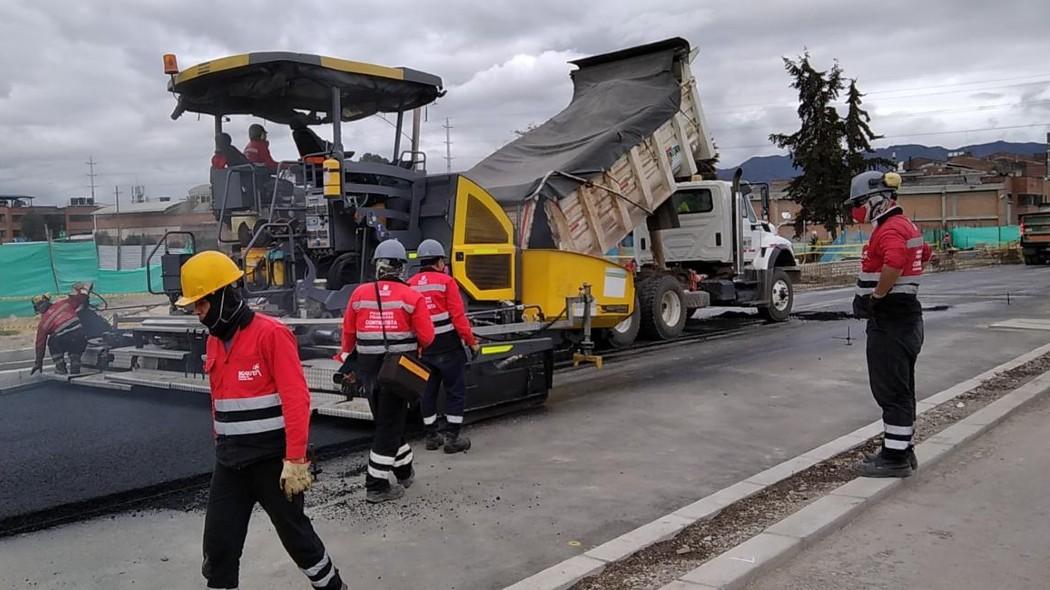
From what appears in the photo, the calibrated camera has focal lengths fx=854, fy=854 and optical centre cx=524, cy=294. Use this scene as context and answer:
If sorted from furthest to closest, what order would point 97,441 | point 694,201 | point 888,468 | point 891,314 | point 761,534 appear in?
point 694,201, point 97,441, point 891,314, point 888,468, point 761,534

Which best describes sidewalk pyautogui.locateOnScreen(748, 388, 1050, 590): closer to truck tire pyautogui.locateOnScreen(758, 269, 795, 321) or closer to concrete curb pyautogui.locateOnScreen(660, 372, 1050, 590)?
concrete curb pyautogui.locateOnScreen(660, 372, 1050, 590)

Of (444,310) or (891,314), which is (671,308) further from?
(891,314)

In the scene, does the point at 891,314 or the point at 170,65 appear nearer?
the point at 891,314

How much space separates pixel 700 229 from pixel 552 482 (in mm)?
9633

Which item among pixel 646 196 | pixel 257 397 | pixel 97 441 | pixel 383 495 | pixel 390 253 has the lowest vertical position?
pixel 383 495

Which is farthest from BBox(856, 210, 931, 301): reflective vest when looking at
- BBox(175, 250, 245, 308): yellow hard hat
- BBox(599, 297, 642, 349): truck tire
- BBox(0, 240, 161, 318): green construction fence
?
BBox(0, 240, 161, 318): green construction fence

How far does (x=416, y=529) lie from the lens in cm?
497

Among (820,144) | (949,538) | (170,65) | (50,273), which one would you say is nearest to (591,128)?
(170,65)

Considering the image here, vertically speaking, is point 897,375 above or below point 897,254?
below

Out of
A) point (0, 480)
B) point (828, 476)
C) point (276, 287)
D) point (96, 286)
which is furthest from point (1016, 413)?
point (96, 286)

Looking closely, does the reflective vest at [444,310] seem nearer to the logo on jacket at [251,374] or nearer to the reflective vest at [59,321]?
the logo on jacket at [251,374]

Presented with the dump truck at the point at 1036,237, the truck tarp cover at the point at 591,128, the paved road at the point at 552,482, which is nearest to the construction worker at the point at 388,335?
the paved road at the point at 552,482

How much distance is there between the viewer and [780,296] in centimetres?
1584

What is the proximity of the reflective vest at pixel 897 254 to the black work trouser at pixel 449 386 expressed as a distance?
9.87ft
